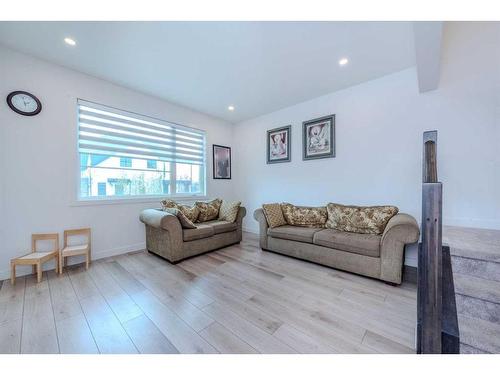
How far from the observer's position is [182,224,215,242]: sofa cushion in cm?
271

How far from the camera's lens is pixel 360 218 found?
8.45ft

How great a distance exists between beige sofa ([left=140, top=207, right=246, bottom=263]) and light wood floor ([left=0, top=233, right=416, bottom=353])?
267mm

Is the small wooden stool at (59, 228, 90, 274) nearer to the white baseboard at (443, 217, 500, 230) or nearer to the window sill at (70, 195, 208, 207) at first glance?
the window sill at (70, 195, 208, 207)

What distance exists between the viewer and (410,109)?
2.53m

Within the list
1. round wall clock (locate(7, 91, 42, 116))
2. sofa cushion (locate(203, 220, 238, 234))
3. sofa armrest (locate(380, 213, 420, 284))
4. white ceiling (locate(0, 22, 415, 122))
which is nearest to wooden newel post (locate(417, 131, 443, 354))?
sofa armrest (locate(380, 213, 420, 284))

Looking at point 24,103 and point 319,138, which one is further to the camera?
point 319,138

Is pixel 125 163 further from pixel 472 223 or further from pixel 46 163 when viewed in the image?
pixel 472 223

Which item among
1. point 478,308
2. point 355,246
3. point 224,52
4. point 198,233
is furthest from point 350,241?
point 224,52

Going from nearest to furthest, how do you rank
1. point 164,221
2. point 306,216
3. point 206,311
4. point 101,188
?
1. point 206,311
2. point 164,221
3. point 101,188
4. point 306,216

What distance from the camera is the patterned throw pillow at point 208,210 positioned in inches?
132

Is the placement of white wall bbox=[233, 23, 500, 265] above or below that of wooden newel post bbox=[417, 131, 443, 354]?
above

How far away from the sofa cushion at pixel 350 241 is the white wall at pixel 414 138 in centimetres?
67

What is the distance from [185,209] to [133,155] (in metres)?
1.23

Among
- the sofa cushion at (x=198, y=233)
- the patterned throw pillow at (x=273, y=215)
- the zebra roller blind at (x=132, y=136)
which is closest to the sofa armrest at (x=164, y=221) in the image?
the sofa cushion at (x=198, y=233)
